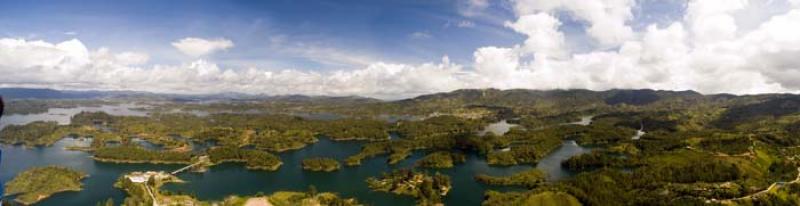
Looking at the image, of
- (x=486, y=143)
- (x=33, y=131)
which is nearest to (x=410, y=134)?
(x=486, y=143)

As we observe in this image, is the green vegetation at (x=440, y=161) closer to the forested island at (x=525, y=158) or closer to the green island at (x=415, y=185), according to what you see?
the forested island at (x=525, y=158)

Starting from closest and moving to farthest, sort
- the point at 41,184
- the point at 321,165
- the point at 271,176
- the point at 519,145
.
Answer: the point at 41,184 → the point at 271,176 → the point at 321,165 → the point at 519,145

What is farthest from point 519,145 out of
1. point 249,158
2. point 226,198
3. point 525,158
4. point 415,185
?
point 226,198

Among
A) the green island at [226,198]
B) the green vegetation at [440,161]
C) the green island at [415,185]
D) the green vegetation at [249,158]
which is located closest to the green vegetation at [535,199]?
the green island at [415,185]

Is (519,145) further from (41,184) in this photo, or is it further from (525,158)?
(41,184)

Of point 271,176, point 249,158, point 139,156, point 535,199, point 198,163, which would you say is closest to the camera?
point 535,199
